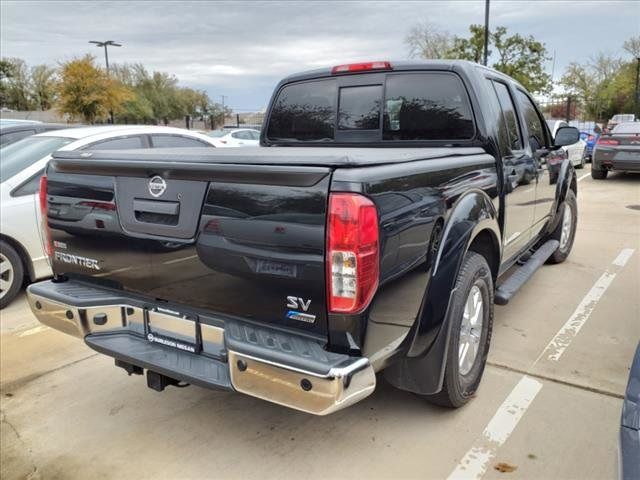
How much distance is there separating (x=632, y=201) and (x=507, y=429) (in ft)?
32.6

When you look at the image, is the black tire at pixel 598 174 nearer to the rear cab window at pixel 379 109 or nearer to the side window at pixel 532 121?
the side window at pixel 532 121

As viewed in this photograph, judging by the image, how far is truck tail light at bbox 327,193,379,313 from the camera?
2016 millimetres

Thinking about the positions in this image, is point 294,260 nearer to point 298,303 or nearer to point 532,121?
point 298,303

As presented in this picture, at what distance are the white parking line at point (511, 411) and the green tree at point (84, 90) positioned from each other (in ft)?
107

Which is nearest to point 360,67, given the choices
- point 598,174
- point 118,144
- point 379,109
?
point 379,109

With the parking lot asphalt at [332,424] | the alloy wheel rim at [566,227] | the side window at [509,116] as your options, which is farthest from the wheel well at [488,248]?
the alloy wheel rim at [566,227]

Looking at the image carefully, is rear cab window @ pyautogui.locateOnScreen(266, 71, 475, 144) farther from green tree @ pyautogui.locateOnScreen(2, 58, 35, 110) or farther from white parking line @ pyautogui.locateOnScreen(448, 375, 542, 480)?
green tree @ pyautogui.locateOnScreen(2, 58, 35, 110)

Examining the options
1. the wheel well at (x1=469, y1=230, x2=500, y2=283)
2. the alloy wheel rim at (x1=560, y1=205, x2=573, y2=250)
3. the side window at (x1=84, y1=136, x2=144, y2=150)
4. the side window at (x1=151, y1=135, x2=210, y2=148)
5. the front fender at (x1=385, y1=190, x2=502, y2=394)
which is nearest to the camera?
the front fender at (x1=385, y1=190, x2=502, y2=394)

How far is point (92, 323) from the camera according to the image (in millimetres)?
2791

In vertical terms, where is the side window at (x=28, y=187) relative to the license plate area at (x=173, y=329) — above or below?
above

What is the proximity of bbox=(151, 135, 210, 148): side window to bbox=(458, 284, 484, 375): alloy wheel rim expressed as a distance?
4213mm

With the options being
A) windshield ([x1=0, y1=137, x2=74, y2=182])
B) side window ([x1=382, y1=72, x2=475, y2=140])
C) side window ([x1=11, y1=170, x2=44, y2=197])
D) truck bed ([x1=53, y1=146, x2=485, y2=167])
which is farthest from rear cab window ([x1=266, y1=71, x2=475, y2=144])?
windshield ([x1=0, y1=137, x2=74, y2=182])

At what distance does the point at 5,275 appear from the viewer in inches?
201

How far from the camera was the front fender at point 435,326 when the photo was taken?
2.54 metres
